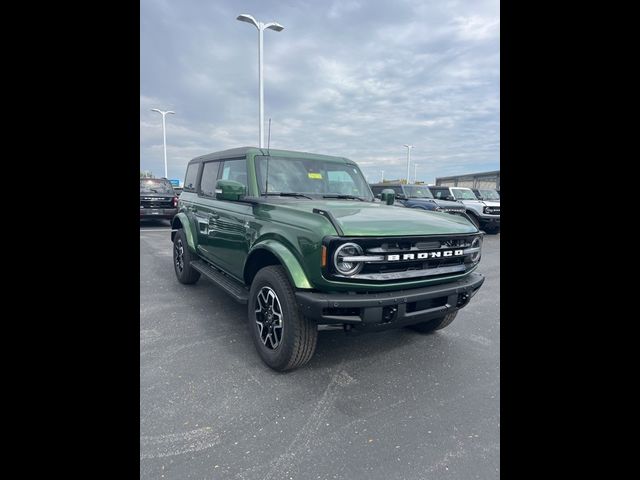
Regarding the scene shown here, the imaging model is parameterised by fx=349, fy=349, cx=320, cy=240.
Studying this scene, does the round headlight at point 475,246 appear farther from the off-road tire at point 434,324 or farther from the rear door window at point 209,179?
the rear door window at point 209,179

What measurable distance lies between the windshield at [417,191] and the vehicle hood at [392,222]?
38.9 ft

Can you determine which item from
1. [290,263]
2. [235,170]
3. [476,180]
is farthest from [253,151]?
[476,180]

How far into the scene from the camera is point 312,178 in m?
4.03

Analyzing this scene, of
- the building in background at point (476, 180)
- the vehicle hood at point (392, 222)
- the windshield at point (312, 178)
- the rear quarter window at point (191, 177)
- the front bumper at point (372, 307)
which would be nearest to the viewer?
the front bumper at point (372, 307)

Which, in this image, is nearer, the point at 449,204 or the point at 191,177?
the point at 191,177

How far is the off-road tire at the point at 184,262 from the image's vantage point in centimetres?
518

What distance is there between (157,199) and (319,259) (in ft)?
36.6

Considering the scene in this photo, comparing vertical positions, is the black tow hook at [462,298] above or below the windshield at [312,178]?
below

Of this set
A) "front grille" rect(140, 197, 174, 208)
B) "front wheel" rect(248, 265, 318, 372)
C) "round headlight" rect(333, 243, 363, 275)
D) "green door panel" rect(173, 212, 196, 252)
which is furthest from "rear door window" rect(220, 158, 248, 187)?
"front grille" rect(140, 197, 174, 208)

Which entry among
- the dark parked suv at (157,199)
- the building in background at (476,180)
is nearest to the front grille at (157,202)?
the dark parked suv at (157,199)

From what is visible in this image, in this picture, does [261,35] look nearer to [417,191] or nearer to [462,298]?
[417,191]
